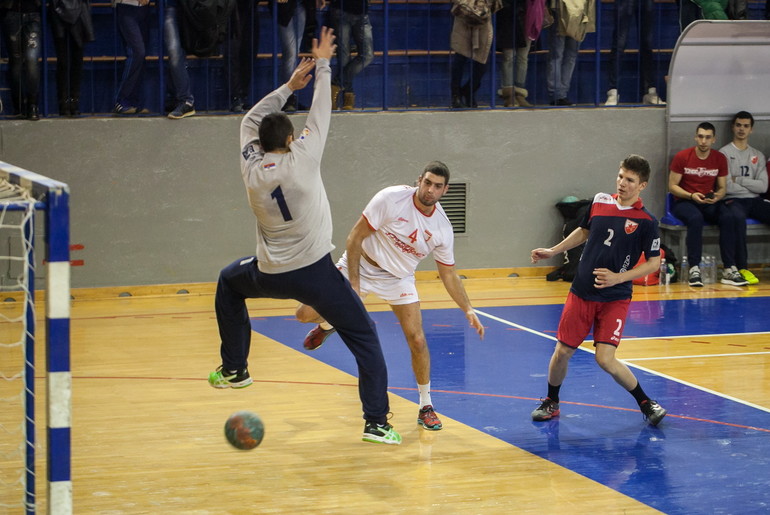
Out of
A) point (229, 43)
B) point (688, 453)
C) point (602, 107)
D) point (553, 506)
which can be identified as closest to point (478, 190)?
point (602, 107)

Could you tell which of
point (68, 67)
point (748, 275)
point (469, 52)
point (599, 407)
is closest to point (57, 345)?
point (599, 407)

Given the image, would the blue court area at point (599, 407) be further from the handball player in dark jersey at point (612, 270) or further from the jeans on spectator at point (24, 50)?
the jeans on spectator at point (24, 50)

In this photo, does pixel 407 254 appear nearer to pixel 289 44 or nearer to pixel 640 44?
pixel 289 44

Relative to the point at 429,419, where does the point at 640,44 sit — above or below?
above

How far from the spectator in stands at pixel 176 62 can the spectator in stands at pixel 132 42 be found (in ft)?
0.88

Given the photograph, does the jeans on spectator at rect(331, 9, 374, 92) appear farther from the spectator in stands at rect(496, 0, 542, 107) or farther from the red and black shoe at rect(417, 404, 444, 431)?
the red and black shoe at rect(417, 404, 444, 431)

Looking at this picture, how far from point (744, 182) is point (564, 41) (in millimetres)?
3061

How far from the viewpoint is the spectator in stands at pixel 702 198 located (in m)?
14.0

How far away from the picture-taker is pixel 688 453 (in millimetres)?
7031

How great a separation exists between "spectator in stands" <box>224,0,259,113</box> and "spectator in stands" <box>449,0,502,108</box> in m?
2.59

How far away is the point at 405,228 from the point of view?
764cm

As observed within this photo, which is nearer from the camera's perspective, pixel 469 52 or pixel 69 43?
pixel 69 43

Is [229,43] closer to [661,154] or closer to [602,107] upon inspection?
[602,107]

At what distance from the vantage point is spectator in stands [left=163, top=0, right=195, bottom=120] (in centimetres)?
1286
